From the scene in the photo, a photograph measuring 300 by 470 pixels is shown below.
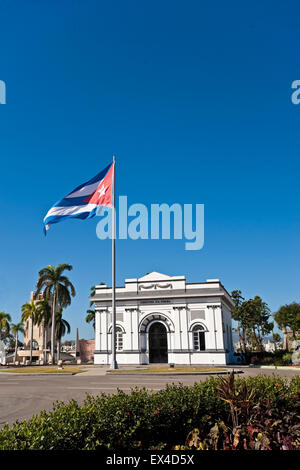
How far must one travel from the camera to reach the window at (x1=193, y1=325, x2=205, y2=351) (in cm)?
4084

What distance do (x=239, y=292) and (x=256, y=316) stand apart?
8.86 metres

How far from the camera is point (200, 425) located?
6.99 m

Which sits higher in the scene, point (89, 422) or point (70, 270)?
point (70, 270)

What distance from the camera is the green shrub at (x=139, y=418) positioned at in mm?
4871

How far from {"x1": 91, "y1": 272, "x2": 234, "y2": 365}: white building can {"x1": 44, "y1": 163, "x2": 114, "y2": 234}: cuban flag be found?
19.1 meters

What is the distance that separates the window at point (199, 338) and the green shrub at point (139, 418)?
107 feet

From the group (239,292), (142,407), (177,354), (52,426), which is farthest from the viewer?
(239,292)

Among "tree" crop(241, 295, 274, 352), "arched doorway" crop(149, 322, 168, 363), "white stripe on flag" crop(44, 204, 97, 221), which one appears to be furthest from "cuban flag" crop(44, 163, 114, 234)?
"tree" crop(241, 295, 274, 352)

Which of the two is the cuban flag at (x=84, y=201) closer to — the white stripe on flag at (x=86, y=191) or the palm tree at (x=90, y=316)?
the white stripe on flag at (x=86, y=191)

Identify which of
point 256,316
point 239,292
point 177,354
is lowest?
point 177,354

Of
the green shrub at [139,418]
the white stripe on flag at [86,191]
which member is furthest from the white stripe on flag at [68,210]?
the green shrub at [139,418]

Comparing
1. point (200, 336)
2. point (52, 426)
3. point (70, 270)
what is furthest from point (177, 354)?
point (52, 426)

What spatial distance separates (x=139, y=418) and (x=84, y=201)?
20.0 metres
